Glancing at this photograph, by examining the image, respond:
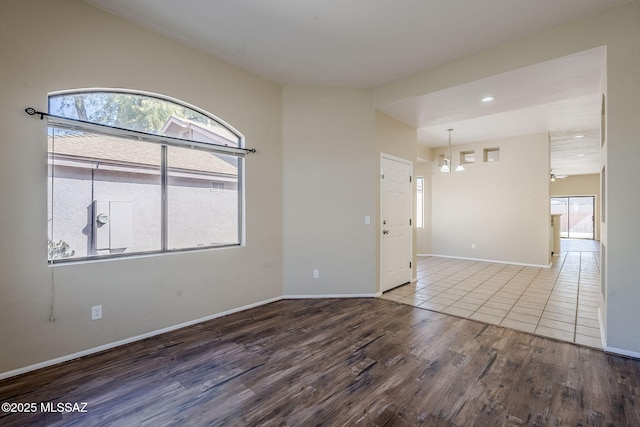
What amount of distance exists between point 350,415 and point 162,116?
317cm

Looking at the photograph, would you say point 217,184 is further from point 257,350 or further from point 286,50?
point 257,350

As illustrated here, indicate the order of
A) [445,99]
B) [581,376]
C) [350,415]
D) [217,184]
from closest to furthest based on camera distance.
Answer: [350,415], [581,376], [217,184], [445,99]

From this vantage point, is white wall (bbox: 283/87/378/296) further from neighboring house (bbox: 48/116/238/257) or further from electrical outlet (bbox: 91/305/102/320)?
electrical outlet (bbox: 91/305/102/320)

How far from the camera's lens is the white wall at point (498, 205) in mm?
6320

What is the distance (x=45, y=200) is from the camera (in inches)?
91.9

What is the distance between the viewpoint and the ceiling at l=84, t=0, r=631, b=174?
99.0 inches

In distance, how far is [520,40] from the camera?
293cm

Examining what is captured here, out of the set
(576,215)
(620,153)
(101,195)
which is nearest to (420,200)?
(620,153)

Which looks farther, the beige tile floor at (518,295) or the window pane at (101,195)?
the beige tile floor at (518,295)

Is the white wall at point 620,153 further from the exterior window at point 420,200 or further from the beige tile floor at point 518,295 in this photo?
the exterior window at point 420,200

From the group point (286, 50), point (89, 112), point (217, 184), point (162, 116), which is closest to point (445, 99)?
point (286, 50)

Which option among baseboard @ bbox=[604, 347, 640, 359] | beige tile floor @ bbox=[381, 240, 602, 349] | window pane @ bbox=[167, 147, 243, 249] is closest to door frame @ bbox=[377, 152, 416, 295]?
beige tile floor @ bbox=[381, 240, 602, 349]

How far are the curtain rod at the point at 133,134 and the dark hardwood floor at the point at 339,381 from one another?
6.48ft

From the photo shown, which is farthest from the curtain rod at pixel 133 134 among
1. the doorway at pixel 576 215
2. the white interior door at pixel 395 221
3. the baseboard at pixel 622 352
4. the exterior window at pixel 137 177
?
the doorway at pixel 576 215
